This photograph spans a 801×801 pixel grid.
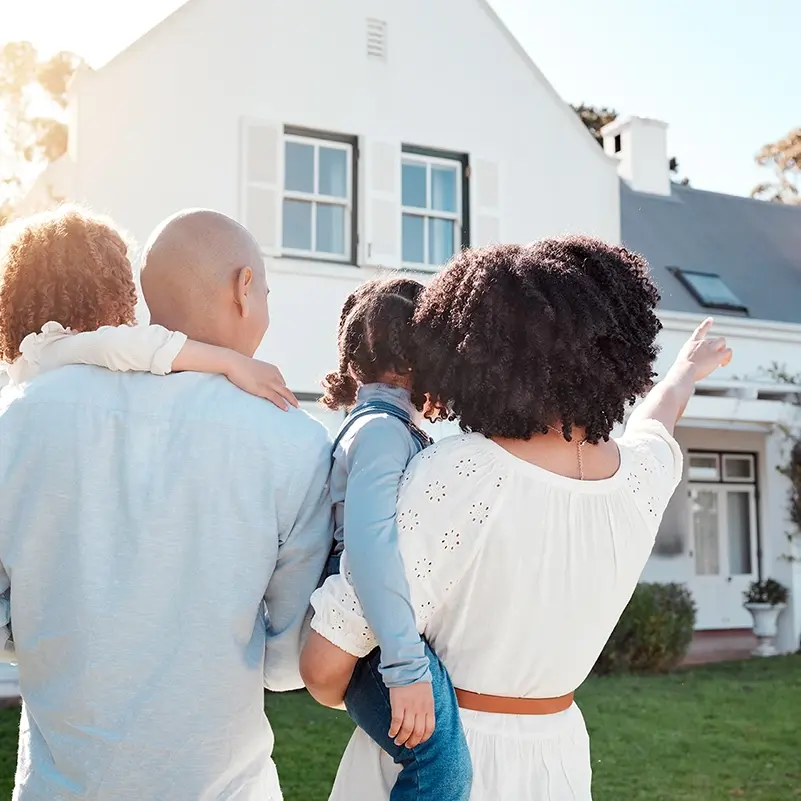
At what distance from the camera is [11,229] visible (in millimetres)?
2189

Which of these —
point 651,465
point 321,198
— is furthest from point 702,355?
point 321,198

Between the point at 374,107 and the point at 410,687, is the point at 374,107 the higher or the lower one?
the higher one

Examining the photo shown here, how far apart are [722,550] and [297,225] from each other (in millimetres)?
8802

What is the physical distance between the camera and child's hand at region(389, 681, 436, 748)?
1729 mm

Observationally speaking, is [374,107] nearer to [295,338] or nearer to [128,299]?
[295,338]

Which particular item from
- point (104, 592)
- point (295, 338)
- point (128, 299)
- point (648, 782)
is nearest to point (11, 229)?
point (128, 299)

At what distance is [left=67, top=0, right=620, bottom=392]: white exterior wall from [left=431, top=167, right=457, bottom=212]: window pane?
29 cm

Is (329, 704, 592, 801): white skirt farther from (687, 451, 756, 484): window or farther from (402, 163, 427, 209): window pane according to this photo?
(687, 451, 756, 484): window

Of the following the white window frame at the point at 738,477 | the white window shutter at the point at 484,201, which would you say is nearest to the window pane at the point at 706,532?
the white window frame at the point at 738,477

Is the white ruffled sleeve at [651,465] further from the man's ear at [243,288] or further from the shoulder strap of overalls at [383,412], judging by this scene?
the man's ear at [243,288]

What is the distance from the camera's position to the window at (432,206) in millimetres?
10977

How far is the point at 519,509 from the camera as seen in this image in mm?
1759

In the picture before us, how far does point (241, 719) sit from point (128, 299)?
0.91 metres

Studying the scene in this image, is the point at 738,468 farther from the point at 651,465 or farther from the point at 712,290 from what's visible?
the point at 651,465
